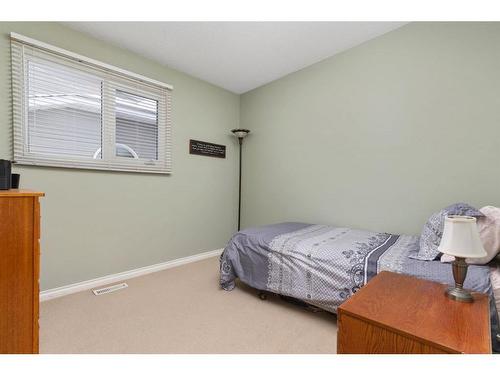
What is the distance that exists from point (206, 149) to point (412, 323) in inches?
111

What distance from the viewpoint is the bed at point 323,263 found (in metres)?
1.51

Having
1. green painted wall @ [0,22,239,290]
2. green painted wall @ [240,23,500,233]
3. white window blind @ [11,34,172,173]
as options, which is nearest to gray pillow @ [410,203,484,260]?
green painted wall @ [240,23,500,233]

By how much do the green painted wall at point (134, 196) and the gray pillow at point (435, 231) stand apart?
2.39 metres

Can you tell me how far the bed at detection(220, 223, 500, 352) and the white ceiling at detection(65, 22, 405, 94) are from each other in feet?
6.05

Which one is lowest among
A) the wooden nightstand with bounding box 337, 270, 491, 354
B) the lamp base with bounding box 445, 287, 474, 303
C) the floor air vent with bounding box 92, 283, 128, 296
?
the floor air vent with bounding box 92, 283, 128, 296

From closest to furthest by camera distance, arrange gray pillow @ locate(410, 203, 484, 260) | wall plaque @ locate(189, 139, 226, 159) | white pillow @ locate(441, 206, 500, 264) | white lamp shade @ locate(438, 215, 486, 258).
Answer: white lamp shade @ locate(438, 215, 486, 258) < white pillow @ locate(441, 206, 500, 264) < gray pillow @ locate(410, 203, 484, 260) < wall plaque @ locate(189, 139, 226, 159)

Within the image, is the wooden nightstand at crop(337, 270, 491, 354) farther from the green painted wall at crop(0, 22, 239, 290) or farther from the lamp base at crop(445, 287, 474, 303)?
the green painted wall at crop(0, 22, 239, 290)

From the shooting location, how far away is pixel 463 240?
3.44 feet

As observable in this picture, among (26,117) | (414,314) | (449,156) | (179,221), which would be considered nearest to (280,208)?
(179,221)

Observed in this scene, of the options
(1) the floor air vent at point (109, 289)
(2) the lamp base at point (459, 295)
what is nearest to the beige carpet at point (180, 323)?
(1) the floor air vent at point (109, 289)

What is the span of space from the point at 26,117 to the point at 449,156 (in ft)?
11.3

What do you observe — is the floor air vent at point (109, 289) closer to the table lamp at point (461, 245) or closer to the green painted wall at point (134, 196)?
the green painted wall at point (134, 196)

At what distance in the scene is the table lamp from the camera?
1037mm

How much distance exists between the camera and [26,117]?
201 centimetres
